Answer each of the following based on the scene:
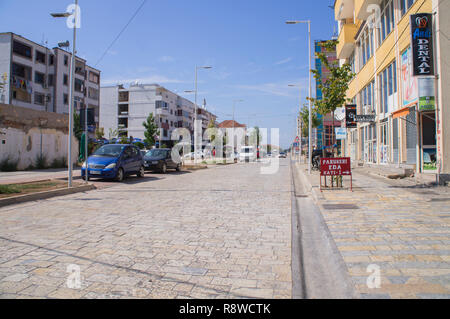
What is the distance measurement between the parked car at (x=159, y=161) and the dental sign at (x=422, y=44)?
46.2 feet

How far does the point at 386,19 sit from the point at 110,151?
17181 millimetres

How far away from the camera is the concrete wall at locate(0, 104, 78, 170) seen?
18.2 m

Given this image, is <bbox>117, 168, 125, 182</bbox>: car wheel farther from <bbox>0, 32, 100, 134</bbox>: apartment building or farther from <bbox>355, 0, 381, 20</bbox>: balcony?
<bbox>0, 32, 100, 134</bbox>: apartment building

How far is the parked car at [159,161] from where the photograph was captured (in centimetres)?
1972

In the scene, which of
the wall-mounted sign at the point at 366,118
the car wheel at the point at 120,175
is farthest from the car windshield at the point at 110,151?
the wall-mounted sign at the point at 366,118

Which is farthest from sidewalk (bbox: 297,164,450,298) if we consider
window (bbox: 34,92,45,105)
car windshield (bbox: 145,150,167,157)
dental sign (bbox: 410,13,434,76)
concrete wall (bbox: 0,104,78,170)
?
window (bbox: 34,92,45,105)

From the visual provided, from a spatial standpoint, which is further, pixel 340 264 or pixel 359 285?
pixel 340 264

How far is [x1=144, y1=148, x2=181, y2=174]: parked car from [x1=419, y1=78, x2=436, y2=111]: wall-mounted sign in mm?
13991

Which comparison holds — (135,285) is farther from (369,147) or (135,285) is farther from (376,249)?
(369,147)

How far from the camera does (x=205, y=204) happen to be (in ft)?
27.9

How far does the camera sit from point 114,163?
14320mm

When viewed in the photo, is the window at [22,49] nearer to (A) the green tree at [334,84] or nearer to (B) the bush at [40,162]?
(B) the bush at [40,162]
